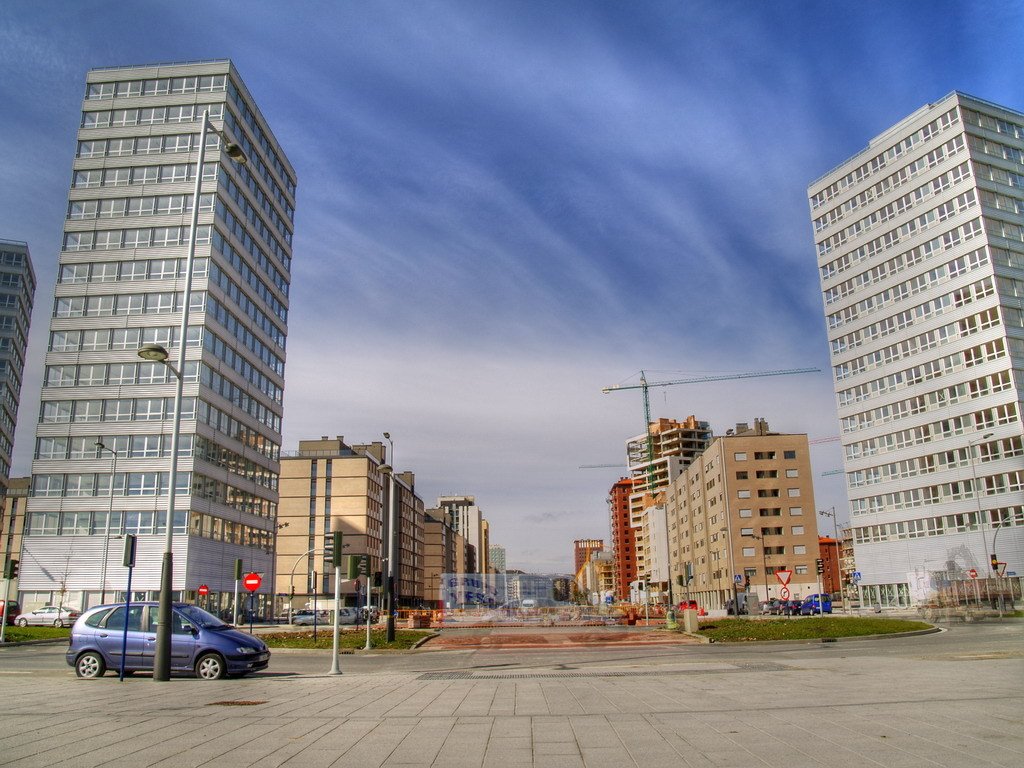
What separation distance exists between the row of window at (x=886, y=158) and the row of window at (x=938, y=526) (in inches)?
1407

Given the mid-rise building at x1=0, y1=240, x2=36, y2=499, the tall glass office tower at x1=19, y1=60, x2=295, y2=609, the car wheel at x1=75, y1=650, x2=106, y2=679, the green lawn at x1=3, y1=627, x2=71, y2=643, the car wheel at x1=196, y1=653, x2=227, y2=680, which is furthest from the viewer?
the mid-rise building at x1=0, y1=240, x2=36, y2=499

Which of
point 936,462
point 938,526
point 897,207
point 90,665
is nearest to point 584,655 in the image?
point 90,665

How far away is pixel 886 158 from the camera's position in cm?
7719

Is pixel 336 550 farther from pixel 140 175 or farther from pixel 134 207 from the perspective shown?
pixel 140 175

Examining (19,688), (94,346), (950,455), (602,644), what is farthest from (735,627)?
(94,346)

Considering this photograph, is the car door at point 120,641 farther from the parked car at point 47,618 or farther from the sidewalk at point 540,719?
the parked car at point 47,618

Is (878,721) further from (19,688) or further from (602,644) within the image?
(602,644)

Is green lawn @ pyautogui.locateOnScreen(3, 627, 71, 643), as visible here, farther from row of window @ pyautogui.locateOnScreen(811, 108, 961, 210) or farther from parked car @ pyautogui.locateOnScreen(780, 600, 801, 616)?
row of window @ pyautogui.locateOnScreen(811, 108, 961, 210)

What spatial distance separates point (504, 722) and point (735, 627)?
26.0 metres

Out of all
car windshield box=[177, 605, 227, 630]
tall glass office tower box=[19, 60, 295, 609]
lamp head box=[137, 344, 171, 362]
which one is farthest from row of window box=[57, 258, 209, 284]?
car windshield box=[177, 605, 227, 630]

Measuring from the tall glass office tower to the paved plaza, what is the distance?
4092cm

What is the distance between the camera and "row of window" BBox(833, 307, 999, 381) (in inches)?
2574

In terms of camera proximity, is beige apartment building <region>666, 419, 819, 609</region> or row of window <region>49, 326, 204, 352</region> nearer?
row of window <region>49, 326, 204, 352</region>

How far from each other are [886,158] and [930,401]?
84.8ft
